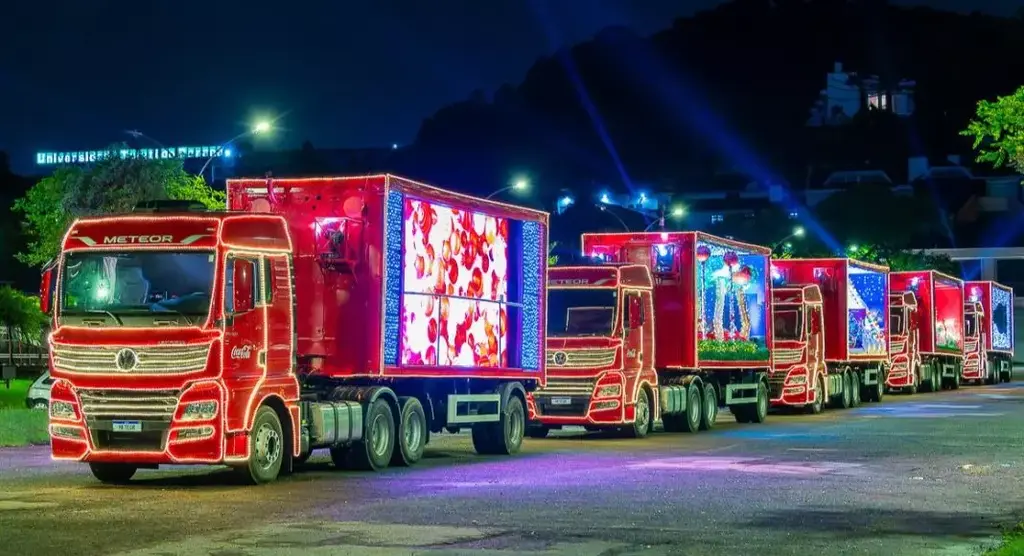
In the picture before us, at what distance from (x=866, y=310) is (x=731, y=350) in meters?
14.7

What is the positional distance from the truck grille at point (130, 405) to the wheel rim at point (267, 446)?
124 centimetres

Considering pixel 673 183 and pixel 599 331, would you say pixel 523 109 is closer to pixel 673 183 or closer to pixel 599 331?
pixel 673 183

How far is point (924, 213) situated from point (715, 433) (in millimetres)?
106827

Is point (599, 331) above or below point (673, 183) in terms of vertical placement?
below

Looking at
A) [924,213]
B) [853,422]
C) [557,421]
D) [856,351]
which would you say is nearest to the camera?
[557,421]

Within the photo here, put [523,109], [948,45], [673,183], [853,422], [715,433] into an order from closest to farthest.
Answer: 1. [715,433]
2. [853,422]
3. [523,109]
4. [673,183]
5. [948,45]

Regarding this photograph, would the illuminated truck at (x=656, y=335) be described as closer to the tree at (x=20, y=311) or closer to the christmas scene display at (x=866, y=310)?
the christmas scene display at (x=866, y=310)

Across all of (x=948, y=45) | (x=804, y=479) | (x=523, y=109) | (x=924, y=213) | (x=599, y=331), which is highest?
(x=948, y=45)

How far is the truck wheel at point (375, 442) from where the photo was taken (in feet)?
73.8

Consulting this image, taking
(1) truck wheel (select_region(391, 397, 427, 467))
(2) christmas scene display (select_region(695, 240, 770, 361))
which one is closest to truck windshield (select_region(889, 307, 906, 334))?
(2) christmas scene display (select_region(695, 240, 770, 361))

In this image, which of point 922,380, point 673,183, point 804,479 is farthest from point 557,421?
point 673,183

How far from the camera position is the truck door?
19453 mm

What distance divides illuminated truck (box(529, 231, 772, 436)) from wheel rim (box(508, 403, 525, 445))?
2577 mm

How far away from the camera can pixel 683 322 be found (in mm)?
33375
